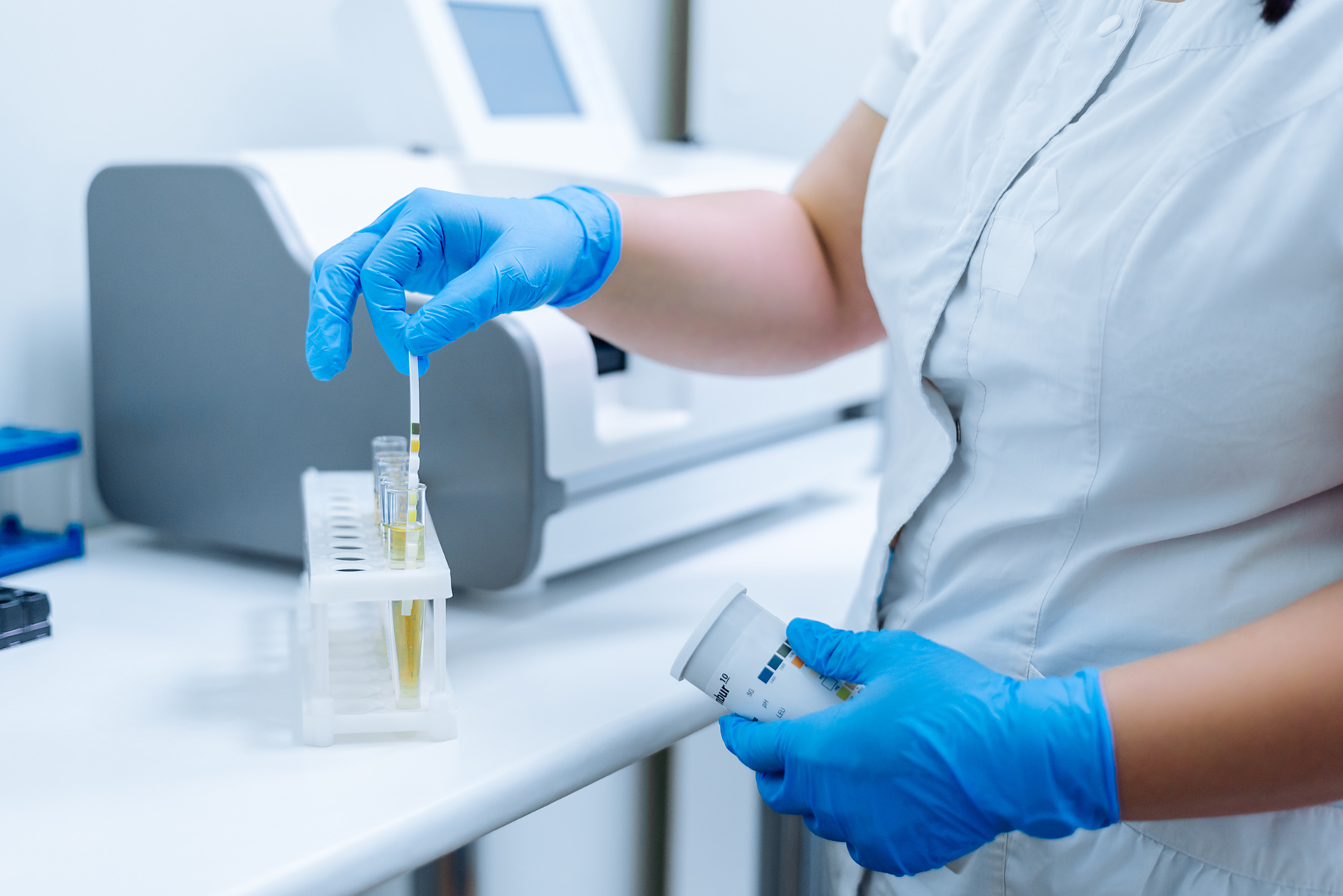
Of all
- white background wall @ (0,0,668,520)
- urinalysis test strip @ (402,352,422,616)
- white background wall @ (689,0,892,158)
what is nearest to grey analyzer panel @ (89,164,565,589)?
white background wall @ (0,0,668,520)

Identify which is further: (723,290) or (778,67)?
(778,67)

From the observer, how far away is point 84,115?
3.66ft

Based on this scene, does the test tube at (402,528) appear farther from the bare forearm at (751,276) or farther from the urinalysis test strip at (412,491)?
the bare forearm at (751,276)

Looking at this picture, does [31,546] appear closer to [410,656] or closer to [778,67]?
[410,656]

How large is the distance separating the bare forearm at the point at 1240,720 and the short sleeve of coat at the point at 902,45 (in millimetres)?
504

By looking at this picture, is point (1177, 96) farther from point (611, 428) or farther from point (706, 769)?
point (706, 769)

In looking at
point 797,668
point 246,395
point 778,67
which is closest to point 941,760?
point 797,668

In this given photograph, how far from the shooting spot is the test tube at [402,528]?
0.72 metres

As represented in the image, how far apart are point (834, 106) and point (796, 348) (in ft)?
2.63

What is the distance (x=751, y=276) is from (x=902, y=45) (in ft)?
0.69

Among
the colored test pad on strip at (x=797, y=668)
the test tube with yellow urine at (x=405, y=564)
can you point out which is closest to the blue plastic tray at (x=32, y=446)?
the test tube with yellow urine at (x=405, y=564)

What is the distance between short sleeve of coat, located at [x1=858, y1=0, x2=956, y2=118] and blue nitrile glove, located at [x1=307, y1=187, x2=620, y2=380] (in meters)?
0.25

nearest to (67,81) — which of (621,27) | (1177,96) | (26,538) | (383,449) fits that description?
(26,538)

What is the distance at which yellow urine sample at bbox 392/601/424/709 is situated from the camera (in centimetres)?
73
